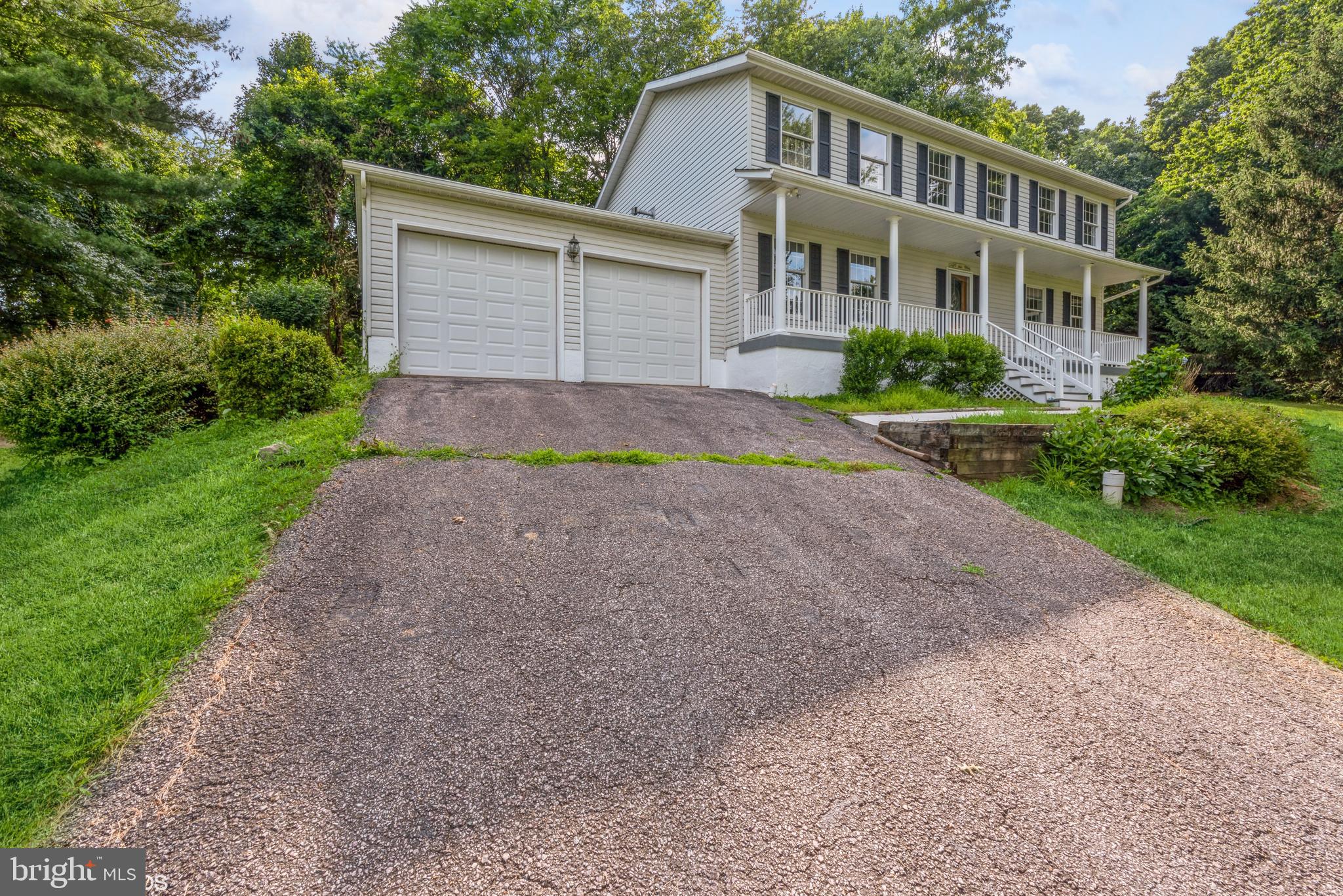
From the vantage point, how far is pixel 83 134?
11.1 m

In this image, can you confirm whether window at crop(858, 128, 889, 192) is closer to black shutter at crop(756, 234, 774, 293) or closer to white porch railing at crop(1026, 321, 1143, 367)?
black shutter at crop(756, 234, 774, 293)

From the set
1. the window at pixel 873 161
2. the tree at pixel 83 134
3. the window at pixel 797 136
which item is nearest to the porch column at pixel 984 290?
the window at pixel 873 161

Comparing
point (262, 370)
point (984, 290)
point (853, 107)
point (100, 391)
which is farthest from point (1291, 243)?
point (100, 391)

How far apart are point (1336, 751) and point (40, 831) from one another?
14.0 ft

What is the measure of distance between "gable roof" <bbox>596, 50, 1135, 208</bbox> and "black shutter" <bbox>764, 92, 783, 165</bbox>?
0.35 metres

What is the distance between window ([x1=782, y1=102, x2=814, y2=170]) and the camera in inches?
460

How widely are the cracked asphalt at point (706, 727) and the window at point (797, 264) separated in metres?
9.05

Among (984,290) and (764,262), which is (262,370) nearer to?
(764,262)

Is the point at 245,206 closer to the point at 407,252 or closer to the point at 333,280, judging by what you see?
the point at 333,280

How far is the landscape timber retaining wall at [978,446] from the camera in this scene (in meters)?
6.21

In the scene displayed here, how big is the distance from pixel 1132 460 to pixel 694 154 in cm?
1036

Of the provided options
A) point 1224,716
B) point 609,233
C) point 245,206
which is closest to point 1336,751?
point 1224,716

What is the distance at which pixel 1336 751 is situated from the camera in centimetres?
221

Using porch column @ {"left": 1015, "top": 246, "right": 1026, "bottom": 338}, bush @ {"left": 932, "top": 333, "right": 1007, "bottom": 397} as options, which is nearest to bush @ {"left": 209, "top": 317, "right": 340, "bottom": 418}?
bush @ {"left": 932, "top": 333, "right": 1007, "bottom": 397}
